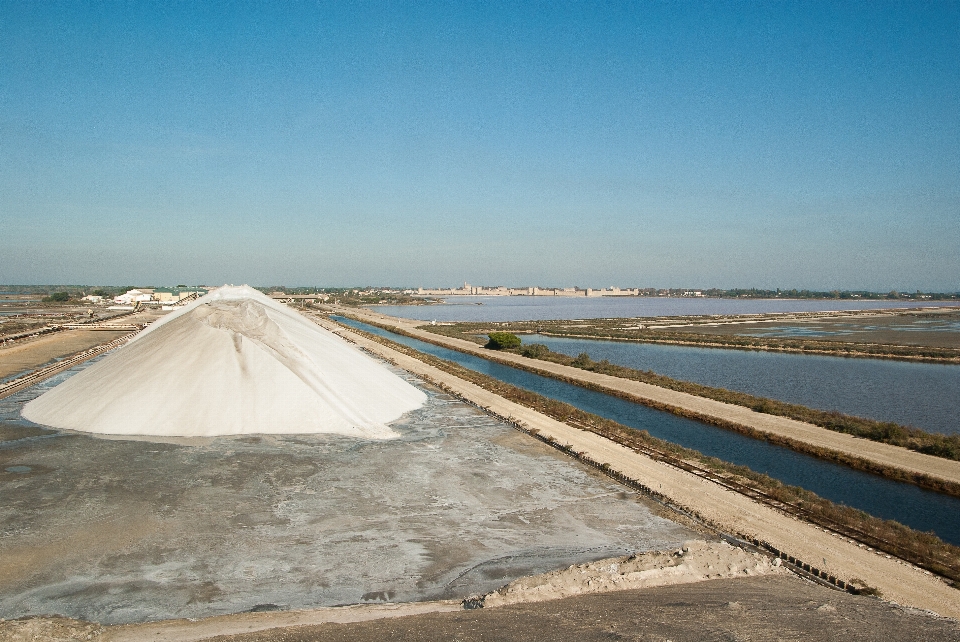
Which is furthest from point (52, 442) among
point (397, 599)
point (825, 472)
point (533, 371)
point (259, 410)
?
point (533, 371)

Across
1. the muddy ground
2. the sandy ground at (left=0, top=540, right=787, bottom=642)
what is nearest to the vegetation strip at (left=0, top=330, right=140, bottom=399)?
the sandy ground at (left=0, top=540, right=787, bottom=642)

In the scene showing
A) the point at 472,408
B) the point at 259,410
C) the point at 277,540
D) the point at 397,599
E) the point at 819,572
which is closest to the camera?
the point at 397,599

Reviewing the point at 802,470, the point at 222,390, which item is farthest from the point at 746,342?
the point at 222,390

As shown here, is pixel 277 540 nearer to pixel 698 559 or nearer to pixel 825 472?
pixel 698 559

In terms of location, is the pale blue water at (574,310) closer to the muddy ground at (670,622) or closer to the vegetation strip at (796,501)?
the vegetation strip at (796,501)

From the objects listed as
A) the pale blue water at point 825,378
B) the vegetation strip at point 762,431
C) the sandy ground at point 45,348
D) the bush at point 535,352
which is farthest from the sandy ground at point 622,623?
the bush at point 535,352

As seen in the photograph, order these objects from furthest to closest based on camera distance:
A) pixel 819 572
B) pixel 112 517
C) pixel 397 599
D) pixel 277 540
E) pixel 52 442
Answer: pixel 52 442 < pixel 112 517 < pixel 277 540 < pixel 819 572 < pixel 397 599

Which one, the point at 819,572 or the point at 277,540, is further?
the point at 277,540
